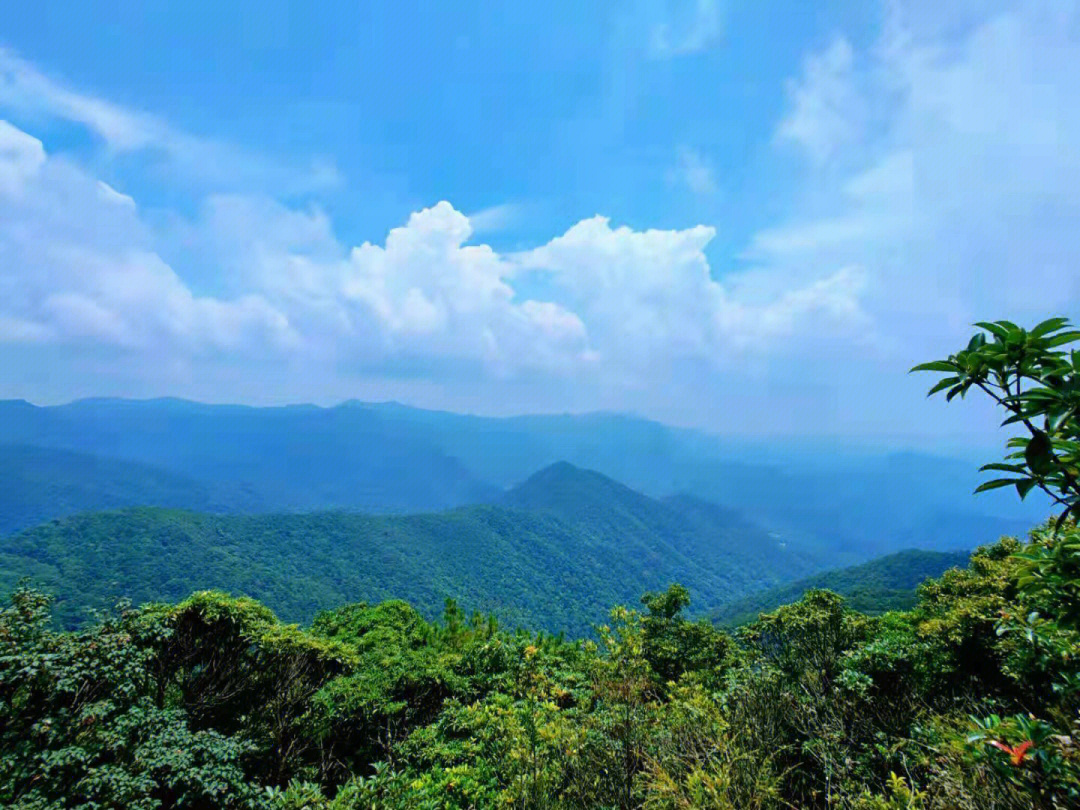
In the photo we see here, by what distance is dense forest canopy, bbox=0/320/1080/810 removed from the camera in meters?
2.79

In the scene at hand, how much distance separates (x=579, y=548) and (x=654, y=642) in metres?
150

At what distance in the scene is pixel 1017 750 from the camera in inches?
108

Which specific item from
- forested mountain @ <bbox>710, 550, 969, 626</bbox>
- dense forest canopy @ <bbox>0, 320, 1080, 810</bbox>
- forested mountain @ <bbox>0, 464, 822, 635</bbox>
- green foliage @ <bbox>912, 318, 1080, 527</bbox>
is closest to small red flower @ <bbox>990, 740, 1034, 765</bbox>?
dense forest canopy @ <bbox>0, 320, 1080, 810</bbox>

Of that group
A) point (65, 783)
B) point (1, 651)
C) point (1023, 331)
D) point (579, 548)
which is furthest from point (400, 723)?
point (579, 548)

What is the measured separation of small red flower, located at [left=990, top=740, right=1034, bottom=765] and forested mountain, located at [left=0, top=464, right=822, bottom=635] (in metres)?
81.1

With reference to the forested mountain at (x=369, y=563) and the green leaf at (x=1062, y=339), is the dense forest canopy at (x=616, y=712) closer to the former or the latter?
the green leaf at (x=1062, y=339)

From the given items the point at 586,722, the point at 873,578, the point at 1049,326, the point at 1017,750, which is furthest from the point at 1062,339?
the point at 873,578

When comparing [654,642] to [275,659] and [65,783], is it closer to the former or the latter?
[275,659]

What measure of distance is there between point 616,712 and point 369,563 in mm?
122450

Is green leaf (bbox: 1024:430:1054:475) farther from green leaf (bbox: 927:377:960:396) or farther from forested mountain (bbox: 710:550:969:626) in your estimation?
forested mountain (bbox: 710:550:969:626)

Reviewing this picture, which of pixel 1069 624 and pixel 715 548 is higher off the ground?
pixel 1069 624

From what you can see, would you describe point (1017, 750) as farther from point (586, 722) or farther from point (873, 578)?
point (873, 578)

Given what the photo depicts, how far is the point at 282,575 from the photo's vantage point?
98875 mm

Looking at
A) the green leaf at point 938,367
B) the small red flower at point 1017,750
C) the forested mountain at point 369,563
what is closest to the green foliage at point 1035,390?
the green leaf at point 938,367
